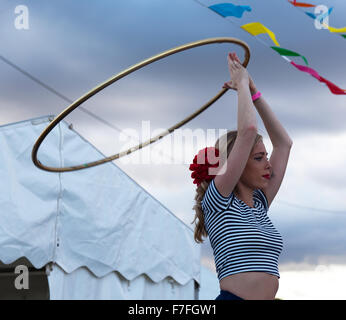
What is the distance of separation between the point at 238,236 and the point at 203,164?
0.41 metres

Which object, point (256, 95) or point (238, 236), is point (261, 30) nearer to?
point (256, 95)

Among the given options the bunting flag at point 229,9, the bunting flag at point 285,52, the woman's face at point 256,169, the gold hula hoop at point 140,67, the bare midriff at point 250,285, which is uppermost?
the bunting flag at point 229,9

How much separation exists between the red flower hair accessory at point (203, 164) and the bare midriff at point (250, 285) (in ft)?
1.67

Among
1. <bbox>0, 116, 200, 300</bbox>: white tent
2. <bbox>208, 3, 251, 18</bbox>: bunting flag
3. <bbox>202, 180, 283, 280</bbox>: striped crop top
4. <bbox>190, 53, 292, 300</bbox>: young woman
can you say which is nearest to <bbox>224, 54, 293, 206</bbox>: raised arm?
<bbox>190, 53, 292, 300</bbox>: young woman

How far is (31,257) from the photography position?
4.78 m

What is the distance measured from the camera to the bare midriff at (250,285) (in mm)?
2229

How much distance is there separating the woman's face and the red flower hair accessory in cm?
14

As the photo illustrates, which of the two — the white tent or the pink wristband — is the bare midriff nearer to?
the pink wristband

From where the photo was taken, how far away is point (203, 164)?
253 cm

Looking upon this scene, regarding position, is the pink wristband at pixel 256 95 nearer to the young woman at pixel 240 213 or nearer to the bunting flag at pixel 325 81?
the young woman at pixel 240 213

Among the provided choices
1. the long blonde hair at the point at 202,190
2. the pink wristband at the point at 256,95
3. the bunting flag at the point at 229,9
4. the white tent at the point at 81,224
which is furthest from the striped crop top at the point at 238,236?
the white tent at the point at 81,224
